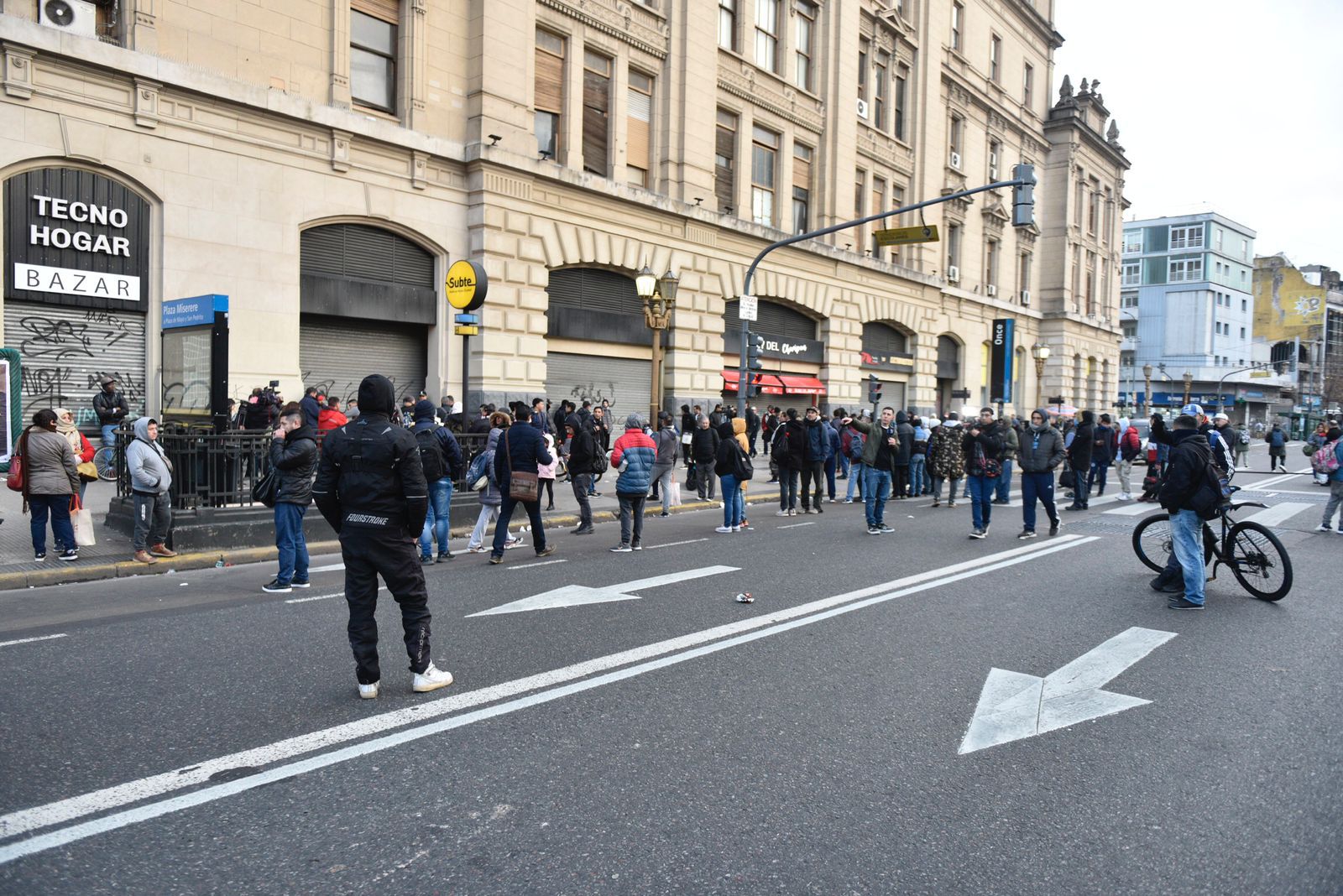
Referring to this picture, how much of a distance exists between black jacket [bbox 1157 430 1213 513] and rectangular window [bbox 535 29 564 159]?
1655 centimetres

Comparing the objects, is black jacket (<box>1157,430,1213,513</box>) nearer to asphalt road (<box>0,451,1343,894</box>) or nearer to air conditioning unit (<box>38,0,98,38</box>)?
asphalt road (<box>0,451,1343,894</box>)

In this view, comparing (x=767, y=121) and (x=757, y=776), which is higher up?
(x=767, y=121)

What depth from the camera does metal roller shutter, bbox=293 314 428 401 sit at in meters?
18.2

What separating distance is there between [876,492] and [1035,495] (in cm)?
227

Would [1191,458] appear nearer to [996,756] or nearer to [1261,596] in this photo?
[1261,596]

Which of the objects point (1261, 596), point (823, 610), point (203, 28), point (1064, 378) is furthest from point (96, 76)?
point (1064, 378)

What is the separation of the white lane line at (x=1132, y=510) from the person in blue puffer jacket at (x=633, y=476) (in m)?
Answer: 9.17

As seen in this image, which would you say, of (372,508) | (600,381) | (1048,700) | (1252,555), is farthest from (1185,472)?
(600,381)

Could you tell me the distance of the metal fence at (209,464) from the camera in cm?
1100

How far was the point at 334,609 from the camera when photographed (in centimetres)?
783

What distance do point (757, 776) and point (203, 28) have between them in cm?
1690

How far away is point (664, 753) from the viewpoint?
15.0 ft

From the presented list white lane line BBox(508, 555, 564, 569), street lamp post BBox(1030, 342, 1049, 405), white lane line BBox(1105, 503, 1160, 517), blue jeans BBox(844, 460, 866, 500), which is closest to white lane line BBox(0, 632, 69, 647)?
white lane line BBox(508, 555, 564, 569)

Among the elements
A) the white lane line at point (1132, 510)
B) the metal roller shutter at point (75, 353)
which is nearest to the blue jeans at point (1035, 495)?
the white lane line at point (1132, 510)
